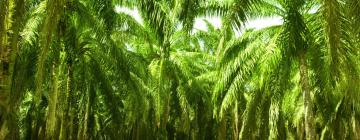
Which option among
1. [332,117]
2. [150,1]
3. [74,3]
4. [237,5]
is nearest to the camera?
[237,5]

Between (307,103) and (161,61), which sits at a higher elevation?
(161,61)

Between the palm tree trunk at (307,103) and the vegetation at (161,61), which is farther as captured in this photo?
the palm tree trunk at (307,103)

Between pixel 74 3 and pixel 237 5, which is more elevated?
pixel 74 3

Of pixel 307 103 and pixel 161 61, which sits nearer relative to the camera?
pixel 307 103

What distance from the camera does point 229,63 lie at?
14477 millimetres

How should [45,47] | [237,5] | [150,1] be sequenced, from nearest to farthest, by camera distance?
[45,47], [237,5], [150,1]

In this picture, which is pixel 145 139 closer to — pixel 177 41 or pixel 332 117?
pixel 177 41

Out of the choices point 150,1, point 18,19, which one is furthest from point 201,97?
point 18,19

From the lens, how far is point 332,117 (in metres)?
17.8

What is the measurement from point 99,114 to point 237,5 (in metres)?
19.3

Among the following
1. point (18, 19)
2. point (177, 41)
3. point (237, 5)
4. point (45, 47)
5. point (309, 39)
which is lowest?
point (45, 47)

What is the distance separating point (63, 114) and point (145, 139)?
1140cm

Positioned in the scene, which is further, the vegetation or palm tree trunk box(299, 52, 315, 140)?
palm tree trunk box(299, 52, 315, 140)

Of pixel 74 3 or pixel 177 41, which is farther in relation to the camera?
pixel 177 41
